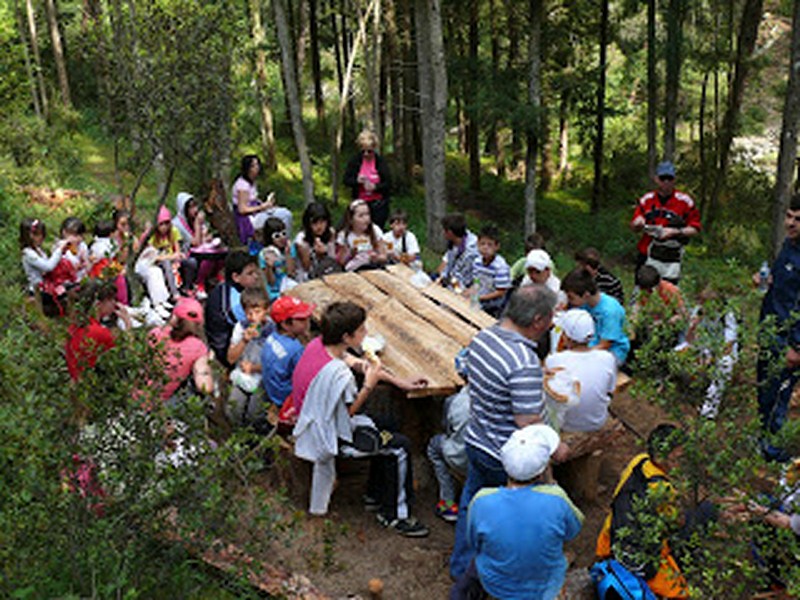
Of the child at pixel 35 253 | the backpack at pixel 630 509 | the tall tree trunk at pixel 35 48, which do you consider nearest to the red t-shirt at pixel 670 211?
the backpack at pixel 630 509

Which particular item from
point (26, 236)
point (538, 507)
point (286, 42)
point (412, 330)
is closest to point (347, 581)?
point (538, 507)

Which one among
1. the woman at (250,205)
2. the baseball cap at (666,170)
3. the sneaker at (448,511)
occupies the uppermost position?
the baseball cap at (666,170)

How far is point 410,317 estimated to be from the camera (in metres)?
6.81

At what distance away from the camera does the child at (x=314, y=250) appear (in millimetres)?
8430

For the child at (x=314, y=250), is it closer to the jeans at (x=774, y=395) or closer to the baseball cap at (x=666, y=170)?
the baseball cap at (x=666, y=170)

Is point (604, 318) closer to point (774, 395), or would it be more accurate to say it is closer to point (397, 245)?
point (774, 395)

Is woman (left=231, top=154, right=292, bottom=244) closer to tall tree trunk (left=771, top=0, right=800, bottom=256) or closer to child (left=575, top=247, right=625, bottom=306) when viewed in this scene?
child (left=575, top=247, right=625, bottom=306)

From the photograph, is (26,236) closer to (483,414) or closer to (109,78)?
(109,78)

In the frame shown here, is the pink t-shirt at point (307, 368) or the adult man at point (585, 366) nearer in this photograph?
the pink t-shirt at point (307, 368)

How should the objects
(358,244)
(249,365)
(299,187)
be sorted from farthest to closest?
(299,187) < (358,244) < (249,365)

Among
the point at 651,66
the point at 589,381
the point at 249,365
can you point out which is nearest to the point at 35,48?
the point at 651,66

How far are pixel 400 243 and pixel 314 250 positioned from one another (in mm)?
1073

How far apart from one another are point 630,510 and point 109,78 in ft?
23.0

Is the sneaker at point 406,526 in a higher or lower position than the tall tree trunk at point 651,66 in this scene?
lower
